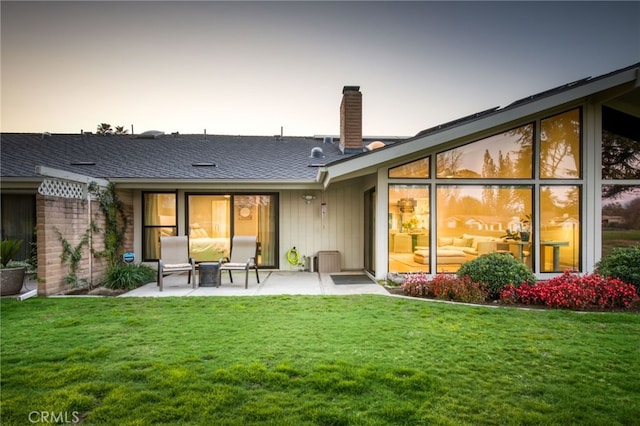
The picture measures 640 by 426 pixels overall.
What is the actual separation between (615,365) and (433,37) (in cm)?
1069

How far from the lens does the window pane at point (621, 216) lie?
27.2ft

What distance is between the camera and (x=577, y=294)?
19.1 feet

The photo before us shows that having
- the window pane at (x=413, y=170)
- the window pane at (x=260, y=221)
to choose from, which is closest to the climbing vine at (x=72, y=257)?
the window pane at (x=260, y=221)

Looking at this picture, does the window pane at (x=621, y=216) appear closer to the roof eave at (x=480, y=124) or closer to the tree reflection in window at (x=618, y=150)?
the tree reflection in window at (x=618, y=150)

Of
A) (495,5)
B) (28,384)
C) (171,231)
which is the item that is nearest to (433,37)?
(495,5)

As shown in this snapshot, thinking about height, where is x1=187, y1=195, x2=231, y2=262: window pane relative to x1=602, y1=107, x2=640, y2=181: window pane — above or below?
below

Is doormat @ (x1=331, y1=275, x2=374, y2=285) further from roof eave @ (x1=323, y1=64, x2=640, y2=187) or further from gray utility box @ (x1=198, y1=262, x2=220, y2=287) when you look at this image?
gray utility box @ (x1=198, y1=262, x2=220, y2=287)

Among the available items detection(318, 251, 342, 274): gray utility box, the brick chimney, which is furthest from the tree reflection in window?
detection(318, 251, 342, 274): gray utility box

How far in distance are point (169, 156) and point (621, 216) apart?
12.3 meters

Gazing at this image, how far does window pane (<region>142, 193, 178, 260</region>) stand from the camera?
33.1 feet

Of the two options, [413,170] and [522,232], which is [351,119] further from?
[522,232]

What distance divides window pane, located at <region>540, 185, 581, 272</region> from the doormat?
397 cm

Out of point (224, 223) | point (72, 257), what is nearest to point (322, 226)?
point (224, 223)

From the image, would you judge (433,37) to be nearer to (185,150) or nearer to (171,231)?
(185,150)
